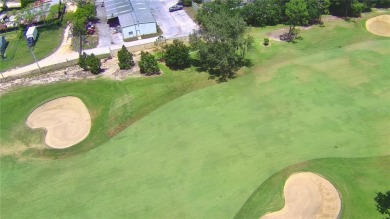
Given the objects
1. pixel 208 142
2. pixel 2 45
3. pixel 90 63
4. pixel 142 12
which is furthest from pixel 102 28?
pixel 208 142

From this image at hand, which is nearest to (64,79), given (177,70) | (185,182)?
(177,70)

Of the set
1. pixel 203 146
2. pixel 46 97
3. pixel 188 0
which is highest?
pixel 188 0

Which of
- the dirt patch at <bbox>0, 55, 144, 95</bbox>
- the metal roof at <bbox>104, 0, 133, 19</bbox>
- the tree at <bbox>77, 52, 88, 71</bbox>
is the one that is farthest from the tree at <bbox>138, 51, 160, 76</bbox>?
the metal roof at <bbox>104, 0, 133, 19</bbox>

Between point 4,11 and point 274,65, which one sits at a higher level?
point 4,11

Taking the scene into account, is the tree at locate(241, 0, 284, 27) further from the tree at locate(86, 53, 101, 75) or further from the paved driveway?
the tree at locate(86, 53, 101, 75)

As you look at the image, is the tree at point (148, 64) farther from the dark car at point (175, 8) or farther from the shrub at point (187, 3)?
the shrub at point (187, 3)

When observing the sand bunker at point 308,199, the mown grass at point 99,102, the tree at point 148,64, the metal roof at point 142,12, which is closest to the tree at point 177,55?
the mown grass at point 99,102

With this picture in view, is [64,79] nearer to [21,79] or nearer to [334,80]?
[21,79]
